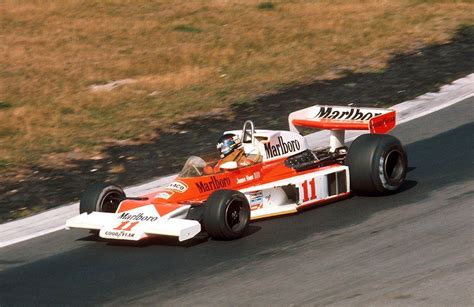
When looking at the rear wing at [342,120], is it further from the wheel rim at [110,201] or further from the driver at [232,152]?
the wheel rim at [110,201]

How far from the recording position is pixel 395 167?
38.5 ft

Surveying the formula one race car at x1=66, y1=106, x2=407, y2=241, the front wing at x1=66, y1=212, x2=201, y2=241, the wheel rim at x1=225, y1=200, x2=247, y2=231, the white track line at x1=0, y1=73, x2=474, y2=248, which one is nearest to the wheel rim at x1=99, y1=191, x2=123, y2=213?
the formula one race car at x1=66, y1=106, x2=407, y2=241

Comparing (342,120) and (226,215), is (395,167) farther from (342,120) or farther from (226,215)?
(226,215)

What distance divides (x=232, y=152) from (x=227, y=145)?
0.32 ft

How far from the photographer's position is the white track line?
39.0ft

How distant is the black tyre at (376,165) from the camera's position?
11.4 meters

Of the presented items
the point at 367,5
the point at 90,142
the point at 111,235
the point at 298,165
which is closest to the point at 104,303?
the point at 111,235

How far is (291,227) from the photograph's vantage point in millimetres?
11000

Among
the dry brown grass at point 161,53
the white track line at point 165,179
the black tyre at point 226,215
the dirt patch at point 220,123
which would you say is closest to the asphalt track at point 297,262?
the black tyre at point 226,215

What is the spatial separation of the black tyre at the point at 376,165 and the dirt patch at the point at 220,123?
1625mm

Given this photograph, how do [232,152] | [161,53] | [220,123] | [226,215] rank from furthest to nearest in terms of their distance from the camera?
[161,53] → [220,123] → [232,152] → [226,215]

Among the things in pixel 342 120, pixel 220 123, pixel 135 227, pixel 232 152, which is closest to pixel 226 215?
pixel 135 227

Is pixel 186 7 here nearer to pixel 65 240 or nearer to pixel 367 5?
pixel 367 5

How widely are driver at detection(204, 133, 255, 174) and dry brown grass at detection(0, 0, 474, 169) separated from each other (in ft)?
13.4
